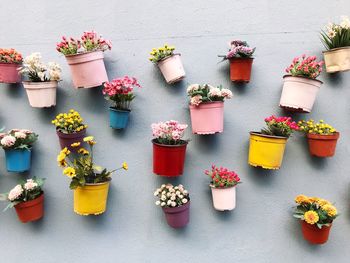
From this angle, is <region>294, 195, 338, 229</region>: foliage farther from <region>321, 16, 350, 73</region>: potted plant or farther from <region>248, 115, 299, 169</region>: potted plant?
<region>321, 16, 350, 73</region>: potted plant

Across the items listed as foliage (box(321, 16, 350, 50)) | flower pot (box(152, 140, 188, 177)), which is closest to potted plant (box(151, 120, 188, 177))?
flower pot (box(152, 140, 188, 177))

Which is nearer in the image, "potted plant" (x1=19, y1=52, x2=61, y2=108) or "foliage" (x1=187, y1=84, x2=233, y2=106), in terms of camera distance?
"foliage" (x1=187, y1=84, x2=233, y2=106)

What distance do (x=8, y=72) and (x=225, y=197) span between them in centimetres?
191

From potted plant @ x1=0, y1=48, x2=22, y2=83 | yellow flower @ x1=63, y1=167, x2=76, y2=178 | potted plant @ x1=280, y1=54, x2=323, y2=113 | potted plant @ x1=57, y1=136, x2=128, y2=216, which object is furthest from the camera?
potted plant @ x1=0, y1=48, x2=22, y2=83

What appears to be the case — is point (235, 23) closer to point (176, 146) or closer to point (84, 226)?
point (176, 146)

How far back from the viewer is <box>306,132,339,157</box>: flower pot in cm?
223

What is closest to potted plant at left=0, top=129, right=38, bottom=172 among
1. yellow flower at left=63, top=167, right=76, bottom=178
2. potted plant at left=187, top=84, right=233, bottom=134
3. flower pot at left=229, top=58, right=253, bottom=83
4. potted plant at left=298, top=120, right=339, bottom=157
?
yellow flower at left=63, top=167, right=76, bottom=178

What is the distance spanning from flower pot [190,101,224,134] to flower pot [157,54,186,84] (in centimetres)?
27

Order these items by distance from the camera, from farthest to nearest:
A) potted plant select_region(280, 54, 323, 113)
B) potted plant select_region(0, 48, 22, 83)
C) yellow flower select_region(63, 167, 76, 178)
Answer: potted plant select_region(0, 48, 22, 83)
potted plant select_region(280, 54, 323, 113)
yellow flower select_region(63, 167, 76, 178)

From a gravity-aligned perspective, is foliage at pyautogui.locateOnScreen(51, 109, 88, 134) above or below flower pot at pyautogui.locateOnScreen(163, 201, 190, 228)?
above

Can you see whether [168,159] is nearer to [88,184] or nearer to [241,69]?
[88,184]

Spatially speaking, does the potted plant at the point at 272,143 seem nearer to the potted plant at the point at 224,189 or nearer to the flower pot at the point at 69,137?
the potted plant at the point at 224,189

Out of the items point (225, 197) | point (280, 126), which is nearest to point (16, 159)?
point (225, 197)

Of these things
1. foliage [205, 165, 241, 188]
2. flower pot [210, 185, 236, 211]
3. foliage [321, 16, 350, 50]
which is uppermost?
foliage [321, 16, 350, 50]
